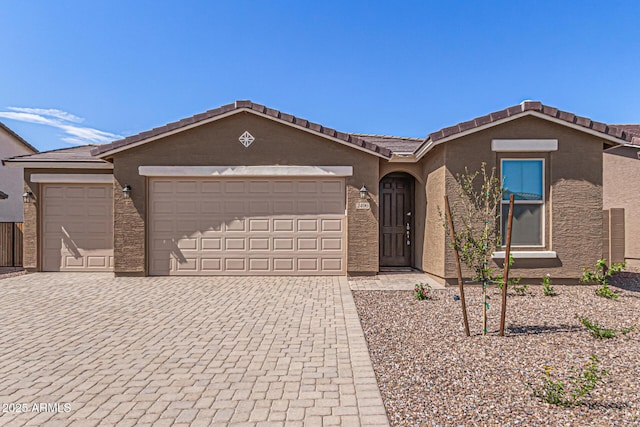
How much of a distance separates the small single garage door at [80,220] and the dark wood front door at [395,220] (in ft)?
25.4

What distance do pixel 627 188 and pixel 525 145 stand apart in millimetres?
7373

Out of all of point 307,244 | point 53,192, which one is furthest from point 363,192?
point 53,192

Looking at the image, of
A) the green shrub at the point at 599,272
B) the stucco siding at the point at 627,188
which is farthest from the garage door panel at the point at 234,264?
the stucco siding at the point at 627,188

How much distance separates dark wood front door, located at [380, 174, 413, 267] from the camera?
422 inches

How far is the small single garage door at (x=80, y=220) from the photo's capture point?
10.1 m

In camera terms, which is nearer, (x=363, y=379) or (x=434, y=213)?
(x=363, y=379)

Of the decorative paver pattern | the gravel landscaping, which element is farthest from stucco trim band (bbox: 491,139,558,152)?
the decorative paver pattern

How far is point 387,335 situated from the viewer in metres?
4.93

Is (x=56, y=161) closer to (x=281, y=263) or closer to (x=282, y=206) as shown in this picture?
(x=282, y=206)

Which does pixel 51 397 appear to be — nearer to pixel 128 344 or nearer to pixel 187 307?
pixel 128 344

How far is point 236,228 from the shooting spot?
31.2 feet

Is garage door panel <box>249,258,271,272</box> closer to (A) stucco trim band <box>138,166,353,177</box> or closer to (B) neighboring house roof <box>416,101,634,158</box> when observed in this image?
(A) stucco trim band <box>138,166,353,177</box>

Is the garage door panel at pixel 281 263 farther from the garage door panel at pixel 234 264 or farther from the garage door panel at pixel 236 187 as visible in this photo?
the garage door panel at pixel 236 187

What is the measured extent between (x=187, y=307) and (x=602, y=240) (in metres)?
8.88
